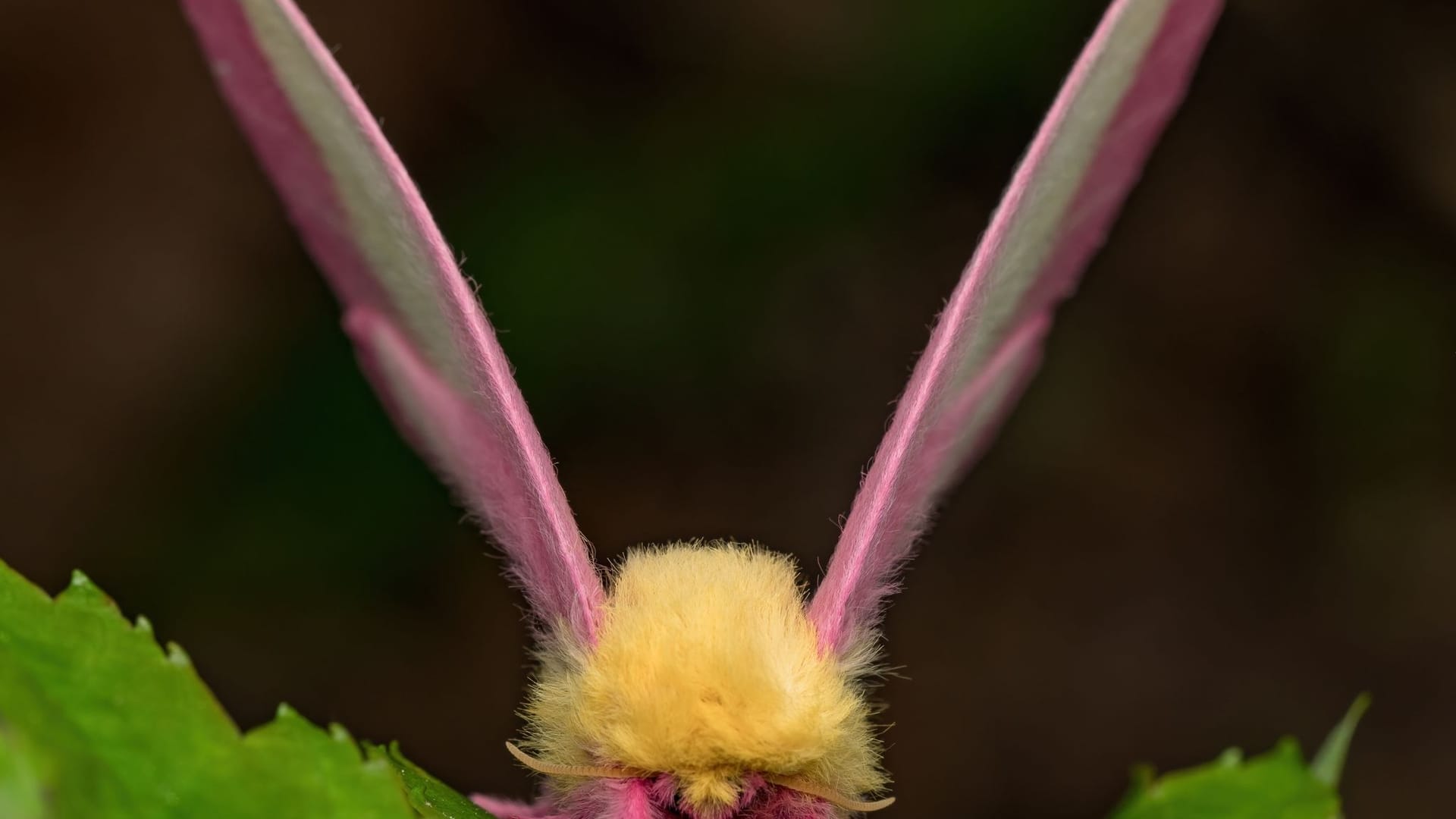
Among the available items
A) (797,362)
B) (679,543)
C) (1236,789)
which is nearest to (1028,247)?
(679,543)

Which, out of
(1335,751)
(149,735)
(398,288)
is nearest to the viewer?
(149,735)

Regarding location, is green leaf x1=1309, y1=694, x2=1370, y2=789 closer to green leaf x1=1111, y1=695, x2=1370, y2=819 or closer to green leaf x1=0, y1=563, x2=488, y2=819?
green leaf x1=1111, y1=695, x2=1370, y2=819

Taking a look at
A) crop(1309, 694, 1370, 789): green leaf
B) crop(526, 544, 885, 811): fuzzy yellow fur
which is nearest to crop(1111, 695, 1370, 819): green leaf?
crop(1309, 694, 1370, 789): green leaf

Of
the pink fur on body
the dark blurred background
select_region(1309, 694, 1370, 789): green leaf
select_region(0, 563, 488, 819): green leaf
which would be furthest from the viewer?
the dark blurred background

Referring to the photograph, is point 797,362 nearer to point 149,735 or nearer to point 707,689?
point 707,689

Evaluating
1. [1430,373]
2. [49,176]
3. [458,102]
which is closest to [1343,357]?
[1430,373]

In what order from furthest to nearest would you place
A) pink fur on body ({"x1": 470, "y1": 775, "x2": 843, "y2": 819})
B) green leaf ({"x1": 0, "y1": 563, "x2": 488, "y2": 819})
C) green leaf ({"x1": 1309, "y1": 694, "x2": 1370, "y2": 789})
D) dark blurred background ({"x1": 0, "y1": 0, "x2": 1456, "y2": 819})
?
dark blurred background ({"x1": 0, "y1": 0, "x2": 1456, "y2": 819}) → pink fur on body ({"x1": 470, "y1": 775, "x2": 843, "y2": 819}) → green leaf ({"x1": 1309, "y1": 694, "x2": 1370, "y2": 789}) → green leaf ({"x1": 0, "y1": 563, "x2": 488, "y2": 819})
